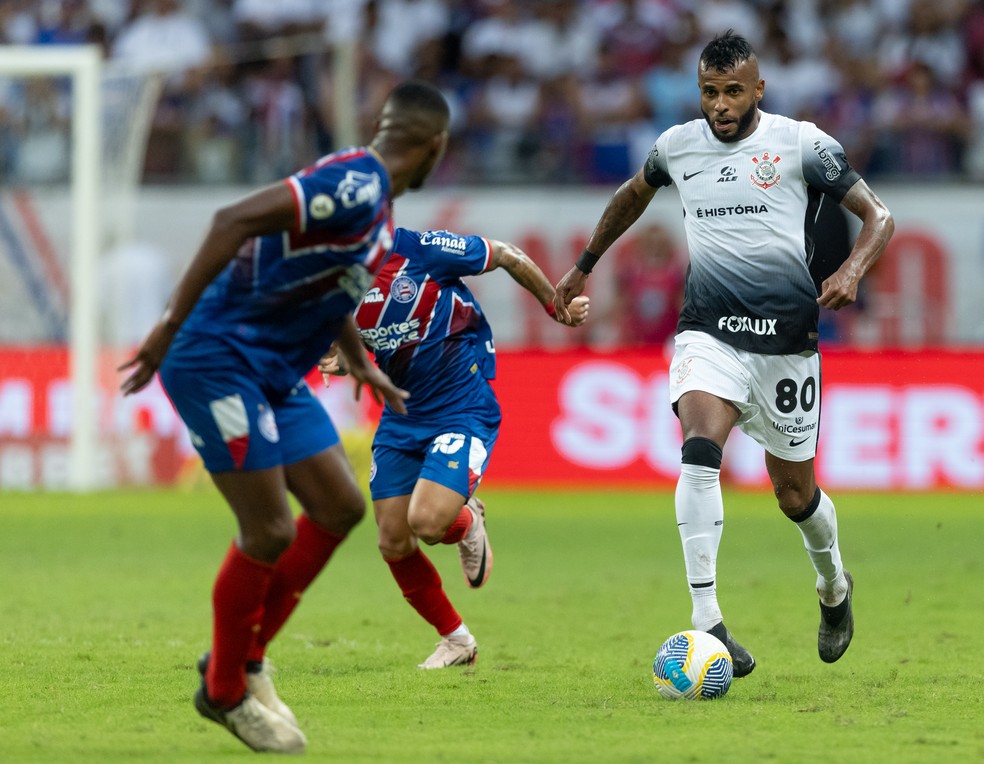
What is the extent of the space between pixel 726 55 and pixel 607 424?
34.1ft

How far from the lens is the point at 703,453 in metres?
7.12

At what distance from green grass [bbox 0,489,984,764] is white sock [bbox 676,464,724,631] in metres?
0.39

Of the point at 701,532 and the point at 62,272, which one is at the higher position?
the point at 701,532

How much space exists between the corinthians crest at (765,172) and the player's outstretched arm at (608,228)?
58 centimetres

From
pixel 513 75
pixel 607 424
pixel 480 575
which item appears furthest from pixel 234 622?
pixel 513 75

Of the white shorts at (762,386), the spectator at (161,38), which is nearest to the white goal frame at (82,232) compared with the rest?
the spectator at (161,38)

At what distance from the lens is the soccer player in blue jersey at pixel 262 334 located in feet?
17.7

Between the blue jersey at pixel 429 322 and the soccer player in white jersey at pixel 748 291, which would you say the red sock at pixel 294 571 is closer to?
the soccer player in white jersey at pixel 748 291

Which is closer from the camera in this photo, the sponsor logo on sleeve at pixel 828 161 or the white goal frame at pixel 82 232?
the sponsor logo on sleeve at pixel 828 161

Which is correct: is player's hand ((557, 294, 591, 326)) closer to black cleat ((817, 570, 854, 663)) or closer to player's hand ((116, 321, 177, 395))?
black cleat ((817, 570, 854, 663))

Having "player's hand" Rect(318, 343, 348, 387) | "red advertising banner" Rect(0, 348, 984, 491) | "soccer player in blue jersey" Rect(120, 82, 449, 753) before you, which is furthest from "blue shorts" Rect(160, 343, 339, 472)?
"red advertising banner" Rect(0, 348, 984, 491)

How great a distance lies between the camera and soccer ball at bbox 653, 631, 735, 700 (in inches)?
264

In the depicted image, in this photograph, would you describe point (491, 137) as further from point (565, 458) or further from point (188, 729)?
point (188, 729)

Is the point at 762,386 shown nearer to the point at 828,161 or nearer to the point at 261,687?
the point at 828,161
